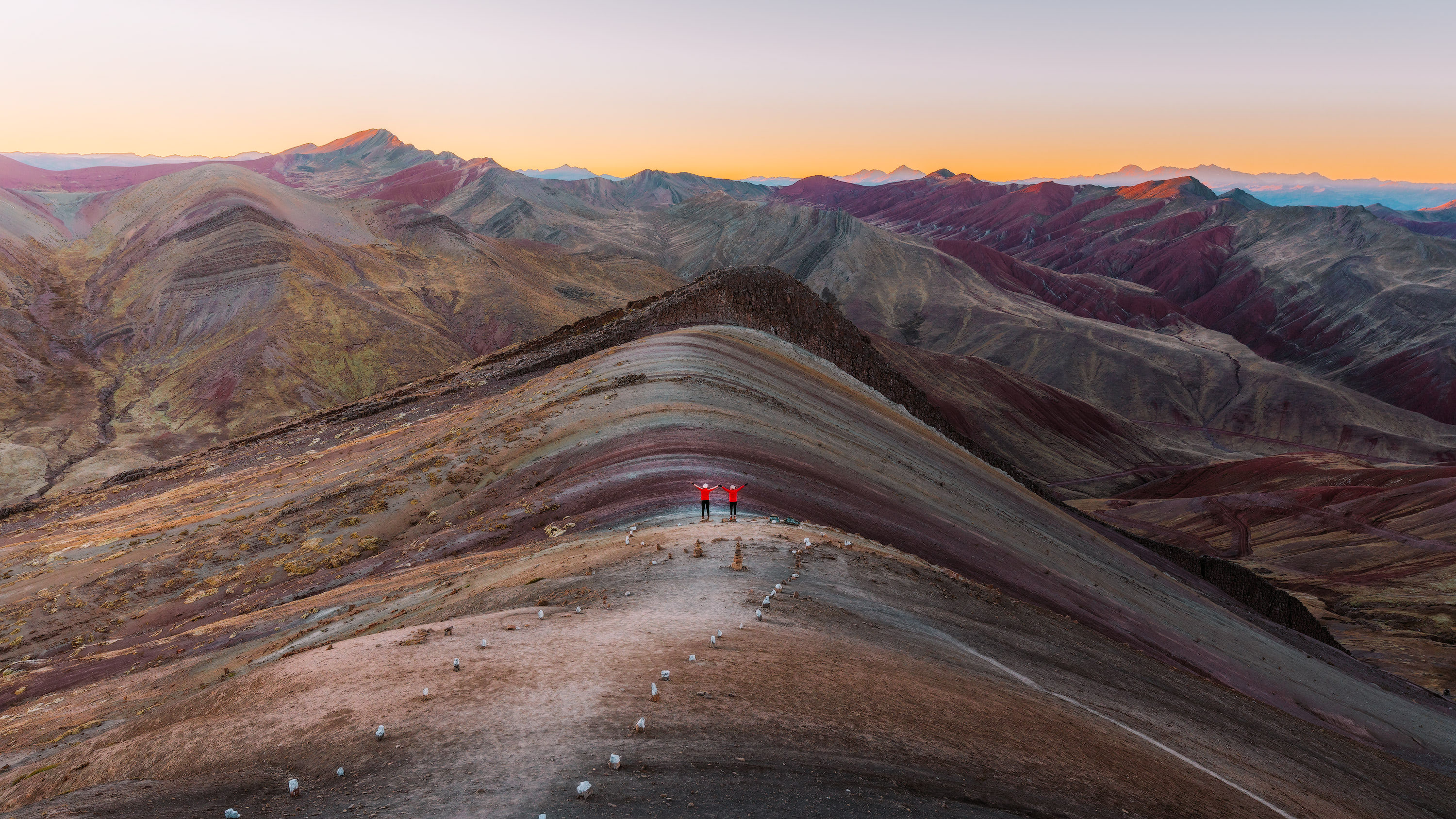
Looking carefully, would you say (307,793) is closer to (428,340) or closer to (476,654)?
(476,654)

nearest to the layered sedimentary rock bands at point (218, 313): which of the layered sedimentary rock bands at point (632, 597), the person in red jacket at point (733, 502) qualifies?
the layered sedimentary rock bands at point (632, 597)

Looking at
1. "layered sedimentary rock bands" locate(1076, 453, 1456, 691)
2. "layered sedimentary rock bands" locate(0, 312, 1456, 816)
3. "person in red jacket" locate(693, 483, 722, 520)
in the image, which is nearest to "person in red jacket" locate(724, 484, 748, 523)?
"person in red jacket" locate(693, 483, 722, 520)

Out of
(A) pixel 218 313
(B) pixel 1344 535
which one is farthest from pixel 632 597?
(A) pixel 218 313

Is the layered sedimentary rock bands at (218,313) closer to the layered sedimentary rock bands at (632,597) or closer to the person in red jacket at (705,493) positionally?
the layered sedimentary rock bands at (632,597)

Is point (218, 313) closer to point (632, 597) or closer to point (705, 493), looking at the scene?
point (705, 493)

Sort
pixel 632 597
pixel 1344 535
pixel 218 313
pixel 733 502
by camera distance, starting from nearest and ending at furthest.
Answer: pixel 632 597, pixel 733 502, pixel 1344 535, pixel 218 313

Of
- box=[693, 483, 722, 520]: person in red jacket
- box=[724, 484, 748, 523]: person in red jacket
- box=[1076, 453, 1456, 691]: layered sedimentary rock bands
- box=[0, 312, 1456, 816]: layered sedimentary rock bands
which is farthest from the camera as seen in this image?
box=[1076, 453, 1456, 691]: layered sedimentary rock bands

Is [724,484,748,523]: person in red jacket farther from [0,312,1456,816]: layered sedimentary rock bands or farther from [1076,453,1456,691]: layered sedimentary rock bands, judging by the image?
[1076,453,1456,691]: layered sedimentary rock bands

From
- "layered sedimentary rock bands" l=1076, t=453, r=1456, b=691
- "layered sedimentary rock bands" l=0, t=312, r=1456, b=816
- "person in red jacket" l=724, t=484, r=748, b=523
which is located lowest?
"layered sedimentary rock bands" l=1076, t=453, r=1456, b=691
